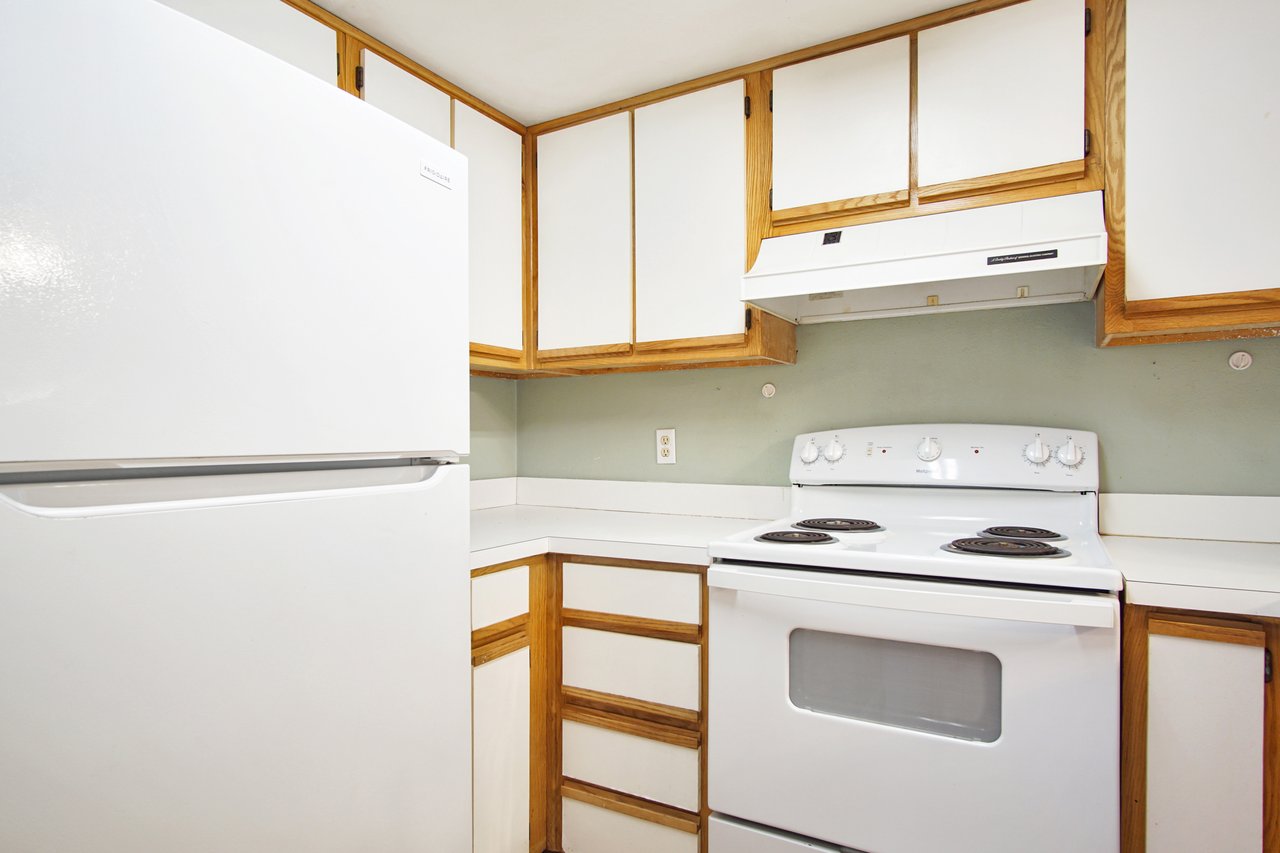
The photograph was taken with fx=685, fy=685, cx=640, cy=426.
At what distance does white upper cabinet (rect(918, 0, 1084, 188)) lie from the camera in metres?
1.50

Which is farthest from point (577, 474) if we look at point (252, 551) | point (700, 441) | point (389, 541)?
point (252, 551)

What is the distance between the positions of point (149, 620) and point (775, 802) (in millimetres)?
1213

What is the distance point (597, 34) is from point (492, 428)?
1.30m

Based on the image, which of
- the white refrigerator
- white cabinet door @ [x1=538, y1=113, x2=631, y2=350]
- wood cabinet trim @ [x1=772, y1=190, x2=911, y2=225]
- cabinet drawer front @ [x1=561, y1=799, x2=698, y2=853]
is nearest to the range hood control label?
wood cabinet trim @ [x1=772, y1=190, x2=911, y2=225]

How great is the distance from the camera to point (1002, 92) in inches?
61.6

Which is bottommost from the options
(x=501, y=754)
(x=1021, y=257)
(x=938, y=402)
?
(x=501, y=754)

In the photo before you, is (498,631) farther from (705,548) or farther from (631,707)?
(705,548)

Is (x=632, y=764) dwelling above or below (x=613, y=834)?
above

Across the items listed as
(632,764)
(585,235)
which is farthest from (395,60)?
(632,764)

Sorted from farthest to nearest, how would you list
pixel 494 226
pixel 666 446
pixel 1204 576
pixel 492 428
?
pixel 492 428, pixel 666 446, pixel 494 226, pixel 1204 576

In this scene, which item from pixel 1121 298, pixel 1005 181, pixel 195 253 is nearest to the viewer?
pixel 195 253

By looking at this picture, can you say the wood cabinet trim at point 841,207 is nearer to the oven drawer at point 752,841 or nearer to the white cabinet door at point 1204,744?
the white cabinet door at point 1204,744

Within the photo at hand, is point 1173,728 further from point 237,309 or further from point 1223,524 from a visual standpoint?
point 237,309

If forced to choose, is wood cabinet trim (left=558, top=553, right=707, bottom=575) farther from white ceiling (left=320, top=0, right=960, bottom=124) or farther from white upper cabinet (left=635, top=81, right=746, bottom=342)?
white ceiling (left=320, top=0, right=960, bottom=124)
